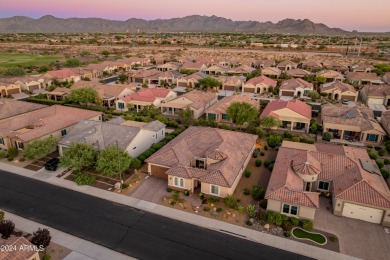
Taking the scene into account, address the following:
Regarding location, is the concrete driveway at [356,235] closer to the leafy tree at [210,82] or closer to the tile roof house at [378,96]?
the tile roof house at [378,96]

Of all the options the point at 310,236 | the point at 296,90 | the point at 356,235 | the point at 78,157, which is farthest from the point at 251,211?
the point at 296,90

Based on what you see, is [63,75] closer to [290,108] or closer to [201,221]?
[290,108]

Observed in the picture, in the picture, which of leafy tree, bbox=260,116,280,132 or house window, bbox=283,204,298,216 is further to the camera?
leafy tree, bbox=260,116,280,132

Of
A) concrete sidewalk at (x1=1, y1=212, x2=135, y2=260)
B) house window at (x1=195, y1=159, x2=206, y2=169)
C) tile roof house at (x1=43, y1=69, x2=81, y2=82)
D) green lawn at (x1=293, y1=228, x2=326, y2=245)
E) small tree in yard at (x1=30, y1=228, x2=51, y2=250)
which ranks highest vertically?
tile roof house at (x1=43, y1=69, x2=81, y2=82)

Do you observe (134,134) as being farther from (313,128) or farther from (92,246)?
(313,128)

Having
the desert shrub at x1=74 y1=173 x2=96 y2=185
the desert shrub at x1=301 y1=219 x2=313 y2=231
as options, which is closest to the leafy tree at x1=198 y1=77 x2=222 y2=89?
the desert shrub at x1=74 y1=173 x2=96 y2=185

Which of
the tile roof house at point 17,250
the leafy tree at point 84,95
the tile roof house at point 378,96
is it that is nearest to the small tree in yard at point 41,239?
the tile roof house at point 17,250

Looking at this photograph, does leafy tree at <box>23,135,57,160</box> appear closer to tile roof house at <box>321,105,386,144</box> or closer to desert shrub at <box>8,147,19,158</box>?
desert shrub at <box>8,147,19,158</box>
